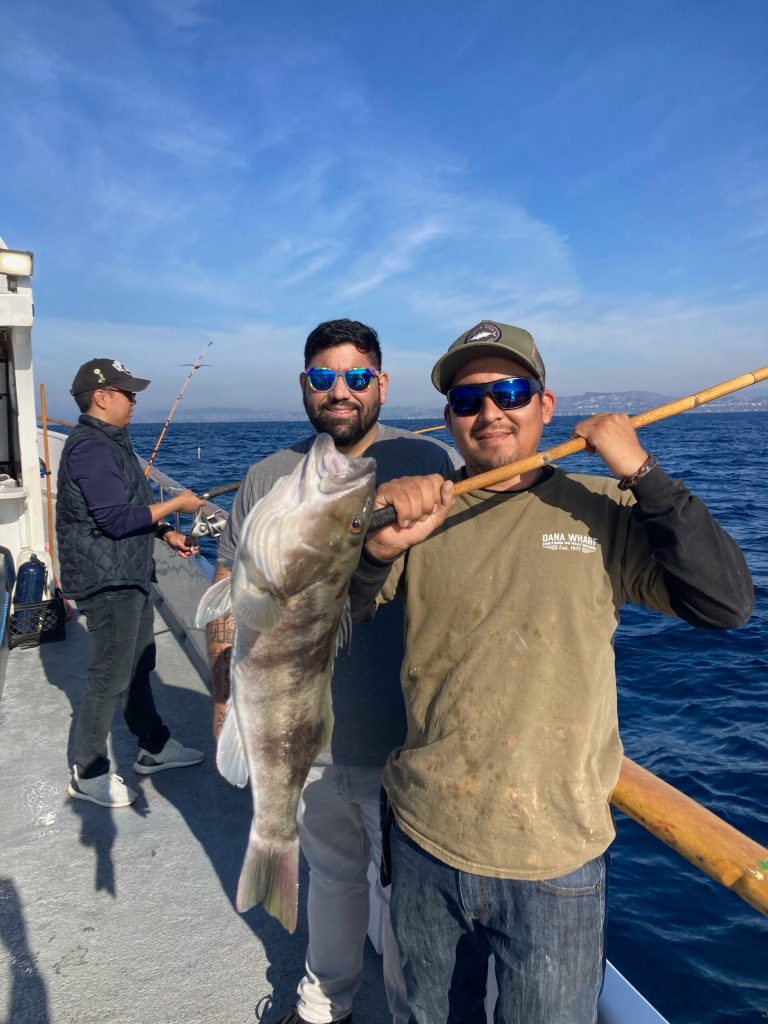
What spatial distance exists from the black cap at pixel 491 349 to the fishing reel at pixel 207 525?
3618 millimetres

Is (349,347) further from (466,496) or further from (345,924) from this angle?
(345,924)

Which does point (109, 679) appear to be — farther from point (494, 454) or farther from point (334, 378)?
point (494, 454)

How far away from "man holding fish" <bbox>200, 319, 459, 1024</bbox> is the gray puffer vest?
2.01m

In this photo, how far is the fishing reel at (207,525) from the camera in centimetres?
575

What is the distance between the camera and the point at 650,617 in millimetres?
13586

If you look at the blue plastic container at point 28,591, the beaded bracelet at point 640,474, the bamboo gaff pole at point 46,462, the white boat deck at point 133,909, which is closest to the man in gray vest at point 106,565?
the white boat deck at point 133,909

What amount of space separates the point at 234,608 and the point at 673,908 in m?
5.57

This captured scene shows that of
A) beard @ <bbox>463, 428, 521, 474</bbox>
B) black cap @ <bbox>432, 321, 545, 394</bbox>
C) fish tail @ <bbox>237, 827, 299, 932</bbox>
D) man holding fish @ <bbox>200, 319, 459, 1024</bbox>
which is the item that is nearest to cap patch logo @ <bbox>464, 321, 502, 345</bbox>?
black cap @ <bbox>432, 321, 545, 394</bbox>

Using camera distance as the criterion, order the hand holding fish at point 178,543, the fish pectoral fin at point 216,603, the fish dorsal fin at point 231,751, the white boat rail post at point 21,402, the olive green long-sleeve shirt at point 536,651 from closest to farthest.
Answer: the olive green long-sleeve shirt at point 536,651 < the fish pectoral fin at point 216,603 < the fish dorsal fin at point 231,751 < the hand holding fish at point 178,543 < the white boat rail post at point 21,402

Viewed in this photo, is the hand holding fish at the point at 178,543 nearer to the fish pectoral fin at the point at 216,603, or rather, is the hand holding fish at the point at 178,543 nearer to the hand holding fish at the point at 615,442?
the fish pectoral fin at the point at 216,603

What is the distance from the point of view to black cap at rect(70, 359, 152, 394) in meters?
4.84

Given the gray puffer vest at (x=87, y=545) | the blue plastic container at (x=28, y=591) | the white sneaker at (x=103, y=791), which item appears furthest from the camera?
the blue plastic container at (x=28, y=591)

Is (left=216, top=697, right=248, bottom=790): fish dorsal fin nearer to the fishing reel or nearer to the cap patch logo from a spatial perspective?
the cap patch logo

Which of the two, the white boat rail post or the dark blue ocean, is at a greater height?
the white boat rail post
